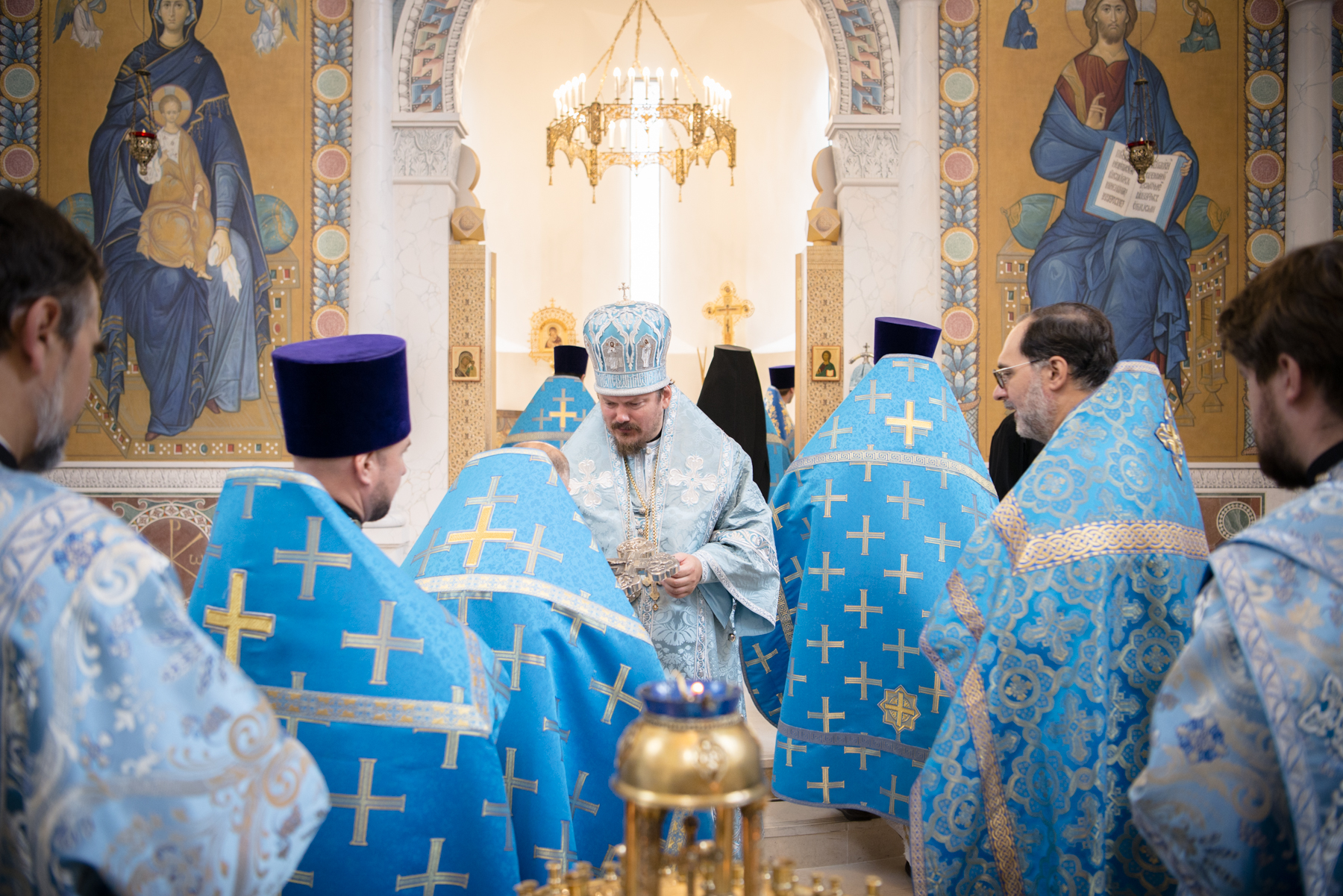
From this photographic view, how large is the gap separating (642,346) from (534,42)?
34.8ft

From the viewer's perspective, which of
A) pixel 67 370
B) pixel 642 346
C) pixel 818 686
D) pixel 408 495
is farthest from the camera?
pixel 408 495

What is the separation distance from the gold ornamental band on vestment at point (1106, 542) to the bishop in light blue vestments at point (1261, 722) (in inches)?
26.2

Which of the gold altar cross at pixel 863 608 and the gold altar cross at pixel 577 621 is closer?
the gold altar cross at pixel 577 621

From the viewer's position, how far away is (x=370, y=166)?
263 inches

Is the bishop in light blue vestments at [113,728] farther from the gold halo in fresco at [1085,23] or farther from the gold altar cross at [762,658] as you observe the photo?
the gold halo in fresco at [1085,23]

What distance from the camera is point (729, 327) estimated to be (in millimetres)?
12008

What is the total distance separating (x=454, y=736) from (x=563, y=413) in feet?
15.4

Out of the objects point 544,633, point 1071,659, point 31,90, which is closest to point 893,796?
point 1071,659

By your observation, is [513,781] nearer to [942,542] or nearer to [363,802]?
[363,802]

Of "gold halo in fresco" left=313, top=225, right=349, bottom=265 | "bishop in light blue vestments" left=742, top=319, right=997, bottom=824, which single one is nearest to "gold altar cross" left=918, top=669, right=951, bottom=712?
"bishop in light blue vestments" left=742, top=319, right=997, bottom=824

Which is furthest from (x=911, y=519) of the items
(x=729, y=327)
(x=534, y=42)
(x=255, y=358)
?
(x=534, y=42)

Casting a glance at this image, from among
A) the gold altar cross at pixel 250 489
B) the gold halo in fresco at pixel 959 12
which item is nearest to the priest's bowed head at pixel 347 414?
the gold altar cross at pixel 250 489

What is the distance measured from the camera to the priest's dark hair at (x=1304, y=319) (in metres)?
1.42

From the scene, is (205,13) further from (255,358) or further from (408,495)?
(408,495)
